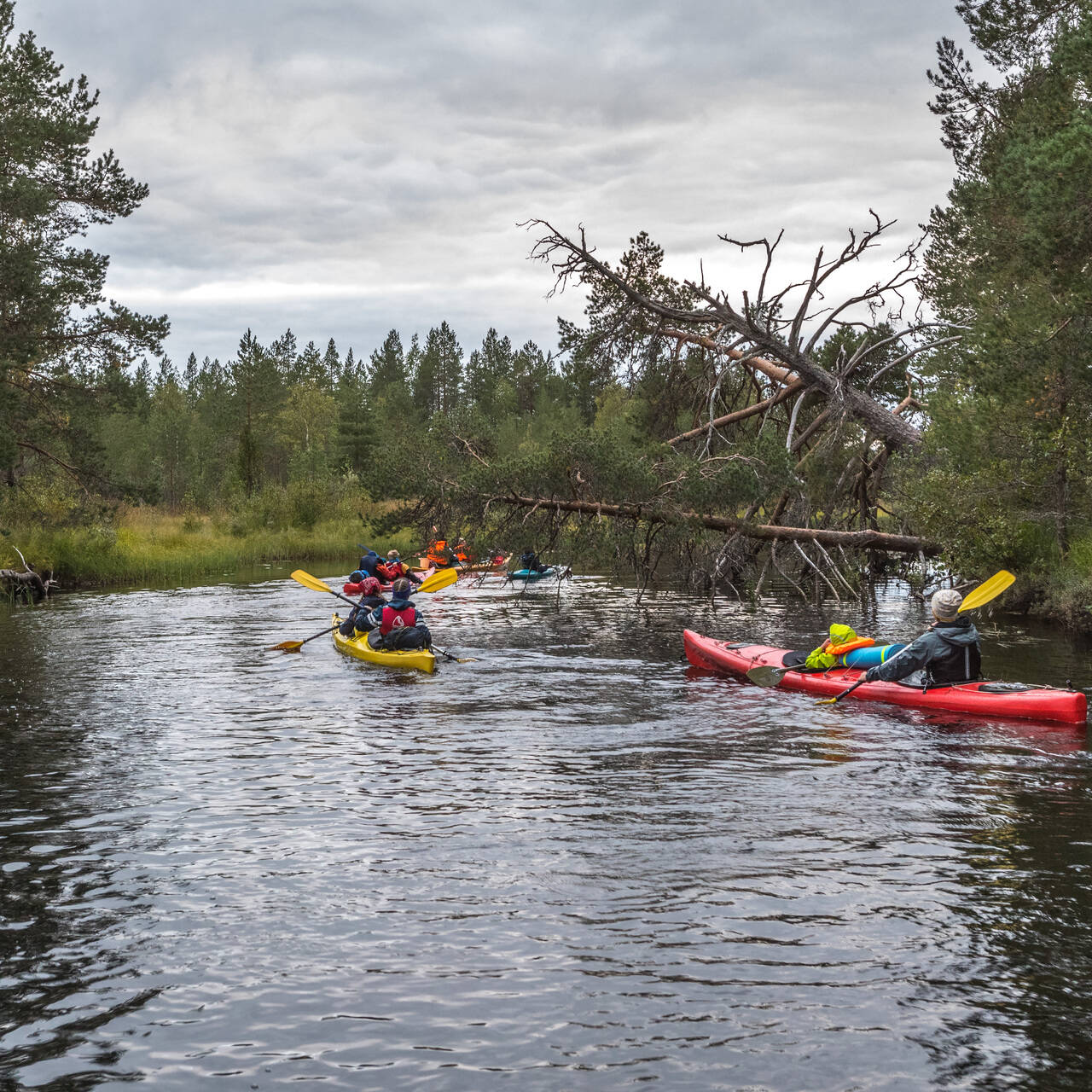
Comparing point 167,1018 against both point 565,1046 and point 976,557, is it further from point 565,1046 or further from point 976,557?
point 976,557

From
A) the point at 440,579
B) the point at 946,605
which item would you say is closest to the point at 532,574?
the point at 440,579

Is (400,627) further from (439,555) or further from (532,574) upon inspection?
(532,574)

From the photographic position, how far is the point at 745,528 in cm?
1933

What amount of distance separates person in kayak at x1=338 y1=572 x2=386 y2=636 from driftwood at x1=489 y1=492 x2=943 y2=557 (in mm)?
2804

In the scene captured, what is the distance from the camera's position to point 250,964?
5258mm

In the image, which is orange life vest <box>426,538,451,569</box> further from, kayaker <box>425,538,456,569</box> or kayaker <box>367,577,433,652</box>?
kayaker <box>367,577,433,652</box>

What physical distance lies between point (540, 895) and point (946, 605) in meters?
6.48

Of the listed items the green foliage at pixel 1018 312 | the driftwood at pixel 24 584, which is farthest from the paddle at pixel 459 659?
the driftwood at pixel 24 584

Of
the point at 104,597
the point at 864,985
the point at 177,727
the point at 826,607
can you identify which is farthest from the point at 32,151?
the point at 864,985

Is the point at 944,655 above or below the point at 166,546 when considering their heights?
below

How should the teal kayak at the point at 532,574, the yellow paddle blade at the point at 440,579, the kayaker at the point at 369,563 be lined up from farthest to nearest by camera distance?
the teal kayak at the point at 532,574 → the kayaker at the point at 369,563 → the yellow paddle blade at the point at 440,579

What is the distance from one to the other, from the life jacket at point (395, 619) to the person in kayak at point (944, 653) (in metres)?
6.55

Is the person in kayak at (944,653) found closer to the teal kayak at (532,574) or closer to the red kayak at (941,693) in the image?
the red kayak at (941,693)

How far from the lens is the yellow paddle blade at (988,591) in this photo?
1173 centimetres
